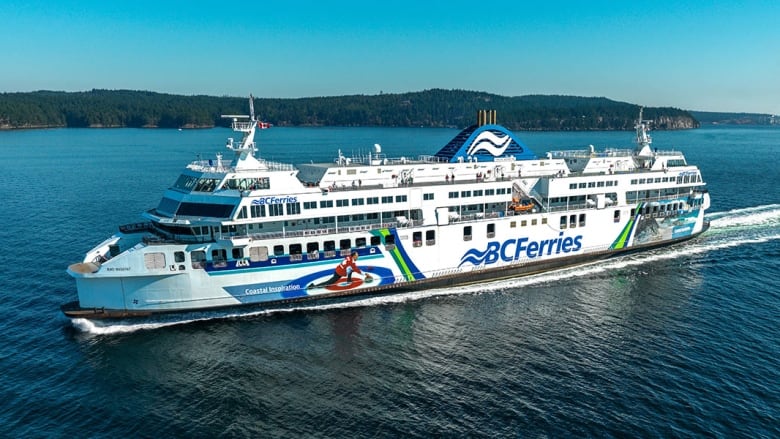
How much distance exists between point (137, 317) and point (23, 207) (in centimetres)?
3987

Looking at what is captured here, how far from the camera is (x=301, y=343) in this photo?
26.2m

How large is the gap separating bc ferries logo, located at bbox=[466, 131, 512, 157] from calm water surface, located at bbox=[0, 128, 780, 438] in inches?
428

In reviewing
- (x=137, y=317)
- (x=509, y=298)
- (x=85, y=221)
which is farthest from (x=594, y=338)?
(x=85, y=221)

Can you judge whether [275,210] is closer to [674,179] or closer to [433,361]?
[433,361]

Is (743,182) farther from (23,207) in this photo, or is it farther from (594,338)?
(23,207)

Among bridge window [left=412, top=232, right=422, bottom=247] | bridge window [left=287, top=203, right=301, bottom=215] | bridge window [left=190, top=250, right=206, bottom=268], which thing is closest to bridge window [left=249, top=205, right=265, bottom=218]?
bridge window [left=287, top=203, right=301, bottom=215]

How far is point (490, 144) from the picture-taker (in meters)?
40.4

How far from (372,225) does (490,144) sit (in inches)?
542

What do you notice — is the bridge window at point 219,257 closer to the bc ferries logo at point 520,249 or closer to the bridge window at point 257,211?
the bridge window at point 257,211

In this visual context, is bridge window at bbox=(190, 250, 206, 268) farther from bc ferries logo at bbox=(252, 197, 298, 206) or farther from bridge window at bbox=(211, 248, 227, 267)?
bc ferries logo at bbox=(252, 197, 298, 206)

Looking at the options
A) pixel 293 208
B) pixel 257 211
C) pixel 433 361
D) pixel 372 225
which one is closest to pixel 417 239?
pixel 372 225

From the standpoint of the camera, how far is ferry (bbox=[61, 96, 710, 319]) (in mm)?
28009

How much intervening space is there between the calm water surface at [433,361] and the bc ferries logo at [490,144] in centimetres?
1087

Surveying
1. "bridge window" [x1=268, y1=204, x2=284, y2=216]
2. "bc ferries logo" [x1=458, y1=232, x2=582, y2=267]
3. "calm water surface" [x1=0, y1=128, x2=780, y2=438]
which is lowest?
"calm water surface" [x1=0, y1=128, x2=780, y2=438]
